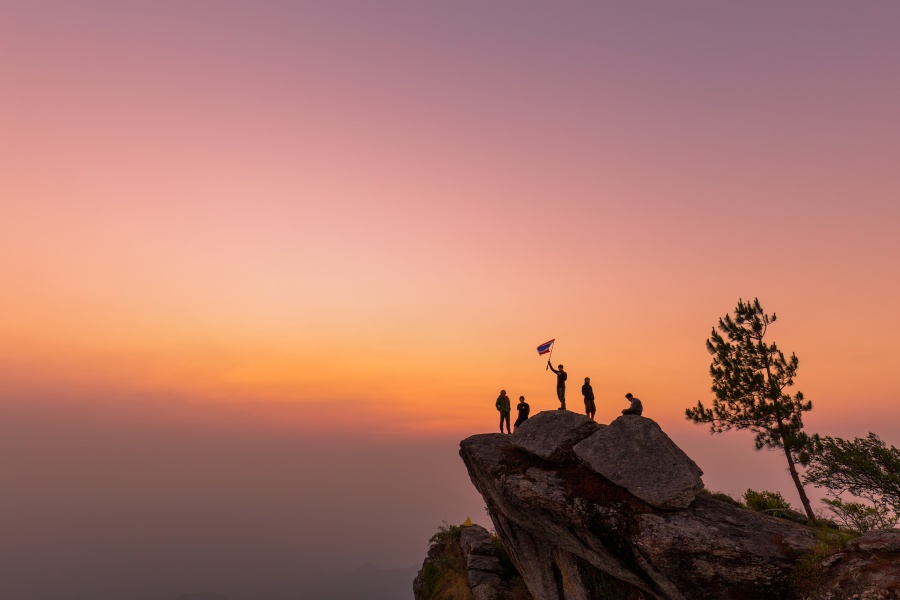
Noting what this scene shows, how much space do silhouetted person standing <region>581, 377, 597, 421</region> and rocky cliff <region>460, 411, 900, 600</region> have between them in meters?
4.03

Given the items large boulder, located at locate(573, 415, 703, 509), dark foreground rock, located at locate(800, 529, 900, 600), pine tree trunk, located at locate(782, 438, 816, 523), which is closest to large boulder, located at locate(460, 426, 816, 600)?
large boulder, located at locate(573, 415, 703, 509)

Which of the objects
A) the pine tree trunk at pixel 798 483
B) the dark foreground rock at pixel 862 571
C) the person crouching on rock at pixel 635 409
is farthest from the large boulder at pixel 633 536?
the pine tree trunk at pixel 798 483

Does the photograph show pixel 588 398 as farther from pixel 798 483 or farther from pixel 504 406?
pixel 798 483

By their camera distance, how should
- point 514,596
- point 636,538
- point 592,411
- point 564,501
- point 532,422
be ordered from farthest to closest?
point 514,596
point 592,411
point 532,422
point 564,501
point 636,538

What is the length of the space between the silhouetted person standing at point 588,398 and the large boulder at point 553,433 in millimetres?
3749

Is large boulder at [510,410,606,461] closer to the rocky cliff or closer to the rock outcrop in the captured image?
the rocky cliff

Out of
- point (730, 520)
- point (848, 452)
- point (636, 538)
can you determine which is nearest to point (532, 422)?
point (636, 538)

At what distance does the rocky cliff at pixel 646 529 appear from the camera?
16.4 m

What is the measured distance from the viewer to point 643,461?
2033 cm

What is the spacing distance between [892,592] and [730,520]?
5394 millimetres

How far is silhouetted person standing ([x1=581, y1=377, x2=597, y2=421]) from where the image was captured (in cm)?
2778

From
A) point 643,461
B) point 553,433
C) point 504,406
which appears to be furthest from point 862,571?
point 504,406

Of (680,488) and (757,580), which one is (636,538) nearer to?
(680,488)

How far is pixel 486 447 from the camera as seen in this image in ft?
85.5
